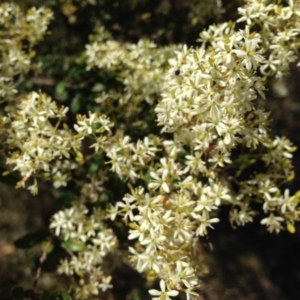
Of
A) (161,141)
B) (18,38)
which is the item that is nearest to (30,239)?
(161,141)

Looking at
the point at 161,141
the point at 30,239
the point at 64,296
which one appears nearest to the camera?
the point at 64,296

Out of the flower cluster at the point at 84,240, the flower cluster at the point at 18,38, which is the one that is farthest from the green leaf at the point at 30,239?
the flower cluster at the point at 18,38

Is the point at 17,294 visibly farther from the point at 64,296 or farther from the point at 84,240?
the point at 84,240

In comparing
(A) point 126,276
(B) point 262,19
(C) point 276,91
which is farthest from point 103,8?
(A) point 126,276

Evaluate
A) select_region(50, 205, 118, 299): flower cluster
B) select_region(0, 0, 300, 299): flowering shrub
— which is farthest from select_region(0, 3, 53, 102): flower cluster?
select_region(50, 205, 118, 299): flower cluster

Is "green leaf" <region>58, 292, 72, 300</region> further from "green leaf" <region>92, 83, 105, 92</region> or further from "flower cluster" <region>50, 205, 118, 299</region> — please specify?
"green leaf" <region>92, 83, 105, 92</region>

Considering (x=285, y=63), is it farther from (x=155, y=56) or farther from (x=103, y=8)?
(x=103, y=8)

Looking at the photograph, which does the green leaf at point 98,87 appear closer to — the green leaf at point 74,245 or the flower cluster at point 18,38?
the flower cluster at point 18,38
